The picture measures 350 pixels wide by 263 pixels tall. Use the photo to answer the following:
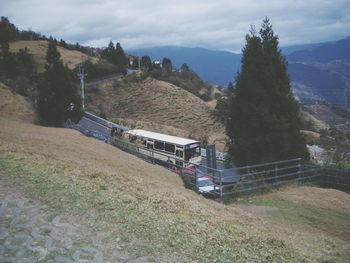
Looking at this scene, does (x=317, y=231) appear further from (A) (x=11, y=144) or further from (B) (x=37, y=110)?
(B) (x=37, y=110)

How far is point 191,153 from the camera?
36.2m

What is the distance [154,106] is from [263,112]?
5887 centimetres

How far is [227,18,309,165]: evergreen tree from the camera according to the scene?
21656 millimetres

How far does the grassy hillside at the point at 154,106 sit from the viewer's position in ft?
240

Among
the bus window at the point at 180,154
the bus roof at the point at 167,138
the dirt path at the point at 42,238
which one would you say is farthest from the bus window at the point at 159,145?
the dirt path at the point at 42,238

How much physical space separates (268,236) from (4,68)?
207ft

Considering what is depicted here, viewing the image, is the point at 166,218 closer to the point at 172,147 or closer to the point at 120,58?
the point at 172,147

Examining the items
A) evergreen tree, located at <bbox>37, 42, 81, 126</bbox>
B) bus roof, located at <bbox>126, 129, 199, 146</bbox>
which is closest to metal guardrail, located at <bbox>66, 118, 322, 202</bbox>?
bus roof, located at <bbox>126, 129, 199, 146</bbox>

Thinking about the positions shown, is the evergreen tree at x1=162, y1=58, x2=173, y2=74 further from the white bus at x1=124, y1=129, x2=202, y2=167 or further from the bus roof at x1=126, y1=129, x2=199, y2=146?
the white bus at x1=124, y1=129, x2=202, y2=167

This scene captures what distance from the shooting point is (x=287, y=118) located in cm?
2194

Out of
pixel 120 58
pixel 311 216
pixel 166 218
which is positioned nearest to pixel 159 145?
pixel 311 216

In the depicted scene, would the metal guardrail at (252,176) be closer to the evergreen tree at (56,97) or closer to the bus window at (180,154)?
the bus window at (180,154)

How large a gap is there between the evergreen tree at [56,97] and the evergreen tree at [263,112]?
22658mm

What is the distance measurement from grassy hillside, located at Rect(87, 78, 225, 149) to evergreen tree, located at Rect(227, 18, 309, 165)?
44.4 metres
